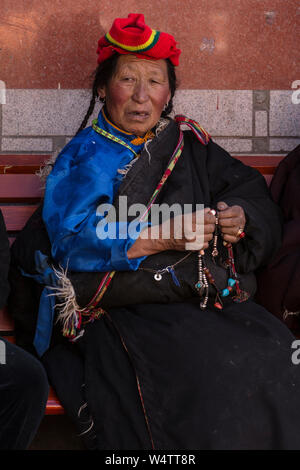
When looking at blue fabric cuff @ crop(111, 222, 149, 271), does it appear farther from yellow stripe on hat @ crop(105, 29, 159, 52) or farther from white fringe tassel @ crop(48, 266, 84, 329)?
yellow stripe on hat @ crop(105, 29, 159, 52)

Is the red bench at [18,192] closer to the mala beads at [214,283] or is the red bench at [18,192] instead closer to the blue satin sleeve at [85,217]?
the blue satin sleeve at [85,217]

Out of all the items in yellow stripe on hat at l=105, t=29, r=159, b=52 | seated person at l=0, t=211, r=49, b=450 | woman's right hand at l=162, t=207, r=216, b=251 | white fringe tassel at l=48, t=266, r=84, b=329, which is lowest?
seated person at l=0, t=211, r=49, b=450

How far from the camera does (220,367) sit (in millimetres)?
2010

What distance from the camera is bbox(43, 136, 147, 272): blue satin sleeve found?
2260 millimetres

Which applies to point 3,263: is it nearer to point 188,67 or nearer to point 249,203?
point 249,203

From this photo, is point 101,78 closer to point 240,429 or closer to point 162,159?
point 162,159

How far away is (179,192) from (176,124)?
16.9 inches

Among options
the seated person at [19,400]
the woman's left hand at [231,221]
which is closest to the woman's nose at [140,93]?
the woman's left hand at [231,221]

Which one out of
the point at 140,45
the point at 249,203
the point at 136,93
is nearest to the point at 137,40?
the point at 140,45

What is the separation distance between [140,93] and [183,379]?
136cm

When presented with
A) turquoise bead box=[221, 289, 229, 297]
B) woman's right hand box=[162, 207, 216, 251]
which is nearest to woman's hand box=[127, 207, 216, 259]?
woman's right hand box=[162, 207, 216, 251]

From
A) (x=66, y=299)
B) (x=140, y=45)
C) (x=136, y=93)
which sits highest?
(x=140, y=45)

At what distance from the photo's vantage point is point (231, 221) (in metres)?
2.34

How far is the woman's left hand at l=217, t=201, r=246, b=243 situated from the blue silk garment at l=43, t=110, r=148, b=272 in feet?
1.15
